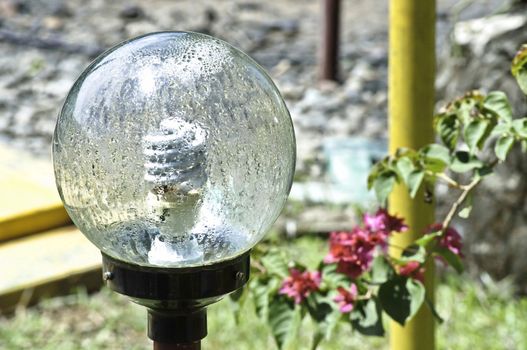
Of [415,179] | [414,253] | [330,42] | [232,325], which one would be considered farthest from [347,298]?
[330,42]

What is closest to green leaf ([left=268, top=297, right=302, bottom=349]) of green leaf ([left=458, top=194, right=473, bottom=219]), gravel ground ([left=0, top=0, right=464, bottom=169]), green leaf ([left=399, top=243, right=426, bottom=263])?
green leaf ([left=399, top=243, right=426, bottom=263])

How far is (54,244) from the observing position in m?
3.99

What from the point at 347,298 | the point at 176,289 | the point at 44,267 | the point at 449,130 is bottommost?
the point at 44,267

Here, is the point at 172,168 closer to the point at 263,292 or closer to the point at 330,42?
the point at 263,292

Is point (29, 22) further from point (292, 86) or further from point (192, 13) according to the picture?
point (292, 86)

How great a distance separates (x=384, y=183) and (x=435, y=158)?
0.11 m

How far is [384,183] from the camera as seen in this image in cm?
217

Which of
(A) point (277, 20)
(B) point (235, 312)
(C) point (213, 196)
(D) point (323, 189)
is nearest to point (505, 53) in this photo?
(D) point (323, 189)

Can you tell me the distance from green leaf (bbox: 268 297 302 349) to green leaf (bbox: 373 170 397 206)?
29 centimetres

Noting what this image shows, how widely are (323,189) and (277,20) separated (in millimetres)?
2958

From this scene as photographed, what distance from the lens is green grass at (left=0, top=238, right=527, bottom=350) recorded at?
338cm

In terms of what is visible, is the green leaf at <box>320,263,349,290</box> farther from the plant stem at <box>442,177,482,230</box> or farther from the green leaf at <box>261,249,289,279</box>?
the plant stem at <box>442,177,482,230</box>

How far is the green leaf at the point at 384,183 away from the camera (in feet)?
7.08

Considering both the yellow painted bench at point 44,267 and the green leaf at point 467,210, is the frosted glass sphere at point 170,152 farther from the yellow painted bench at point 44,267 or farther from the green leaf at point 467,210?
the yellow painted bench at point 44,267
